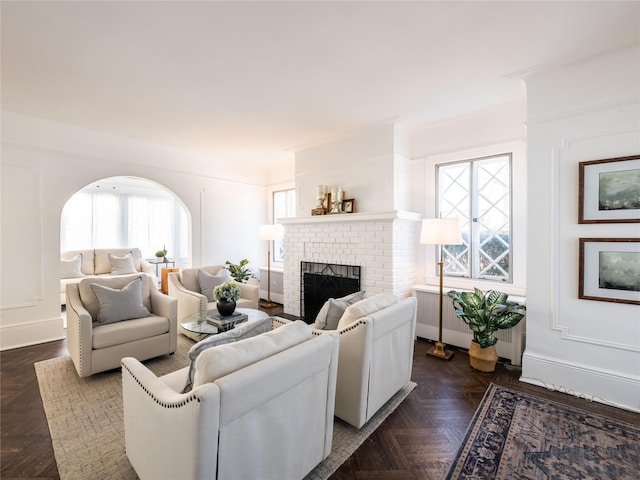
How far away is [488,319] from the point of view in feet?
9.42

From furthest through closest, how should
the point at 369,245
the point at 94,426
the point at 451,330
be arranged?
1. the point at 369,245
2. the point at 451,330
3. the point at 94,426

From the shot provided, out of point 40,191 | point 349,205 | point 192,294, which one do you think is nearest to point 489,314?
point 349,205

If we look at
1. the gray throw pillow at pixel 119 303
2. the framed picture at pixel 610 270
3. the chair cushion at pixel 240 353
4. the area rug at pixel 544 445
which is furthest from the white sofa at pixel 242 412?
the framed picture at pixel 610 270

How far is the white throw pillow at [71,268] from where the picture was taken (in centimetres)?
538

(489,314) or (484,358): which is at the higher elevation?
(489,314)

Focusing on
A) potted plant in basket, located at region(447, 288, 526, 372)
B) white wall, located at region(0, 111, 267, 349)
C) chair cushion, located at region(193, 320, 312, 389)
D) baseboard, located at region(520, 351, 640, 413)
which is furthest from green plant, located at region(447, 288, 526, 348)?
white wall, located at region(0, 111, 267, 349)

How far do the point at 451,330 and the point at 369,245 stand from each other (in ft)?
4.66

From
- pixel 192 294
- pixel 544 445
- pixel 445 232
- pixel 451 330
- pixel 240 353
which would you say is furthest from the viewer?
pixel 192 294

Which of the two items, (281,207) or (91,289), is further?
(281,207)

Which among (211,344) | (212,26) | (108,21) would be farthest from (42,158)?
(211,344)

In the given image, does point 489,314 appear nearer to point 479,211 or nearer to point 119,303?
point 479,211

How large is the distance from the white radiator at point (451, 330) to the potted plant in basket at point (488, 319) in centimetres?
24

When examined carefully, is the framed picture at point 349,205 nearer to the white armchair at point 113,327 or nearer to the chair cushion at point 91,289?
the white armchair at point 113,327

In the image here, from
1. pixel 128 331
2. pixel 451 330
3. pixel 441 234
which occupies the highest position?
pixel 441 234
